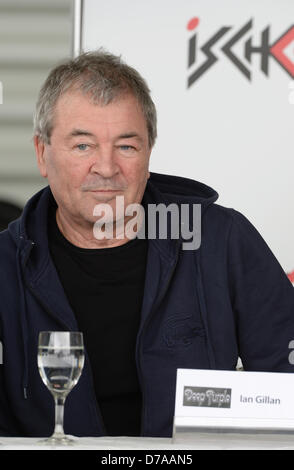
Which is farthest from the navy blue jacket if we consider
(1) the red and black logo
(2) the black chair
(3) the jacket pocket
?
(1) the red and black logo

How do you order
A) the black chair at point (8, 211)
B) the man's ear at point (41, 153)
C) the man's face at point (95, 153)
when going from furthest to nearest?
the black chair at point (8, 211), the man's ear at point (41, 153), the man's face at point (95, 153)

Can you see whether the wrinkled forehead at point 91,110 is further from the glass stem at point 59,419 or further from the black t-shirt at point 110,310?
the glass stem at point 59,419

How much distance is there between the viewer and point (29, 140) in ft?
11.8

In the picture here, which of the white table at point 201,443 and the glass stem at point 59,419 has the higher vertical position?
the glass stem at point 59,419

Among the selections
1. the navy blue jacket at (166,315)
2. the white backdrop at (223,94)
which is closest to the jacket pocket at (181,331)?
the navy blue jacket at (166,315)

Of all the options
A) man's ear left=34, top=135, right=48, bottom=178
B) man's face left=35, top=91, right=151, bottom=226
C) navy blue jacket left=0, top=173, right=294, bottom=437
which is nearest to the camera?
navy blue jacket left=0, top=173, right=294, bottom=437

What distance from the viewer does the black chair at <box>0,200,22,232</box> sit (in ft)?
11.6

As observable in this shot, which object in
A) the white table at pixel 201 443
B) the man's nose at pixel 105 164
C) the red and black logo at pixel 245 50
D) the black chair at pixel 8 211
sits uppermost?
the red and black logo at pixel 245 50

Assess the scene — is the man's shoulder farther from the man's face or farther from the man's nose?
the man's nose

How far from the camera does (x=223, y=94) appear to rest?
3.59 m

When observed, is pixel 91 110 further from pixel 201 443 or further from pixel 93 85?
pixel 201 443

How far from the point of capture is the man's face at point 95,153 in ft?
6.90

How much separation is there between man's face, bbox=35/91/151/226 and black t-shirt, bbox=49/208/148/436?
10 cm

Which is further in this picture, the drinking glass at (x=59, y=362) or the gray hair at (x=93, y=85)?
the gray hair at (x=93, y=85)
